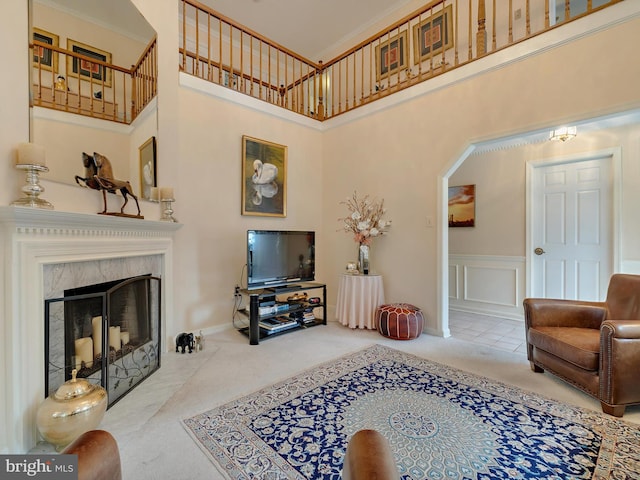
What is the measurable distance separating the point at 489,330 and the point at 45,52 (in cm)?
486

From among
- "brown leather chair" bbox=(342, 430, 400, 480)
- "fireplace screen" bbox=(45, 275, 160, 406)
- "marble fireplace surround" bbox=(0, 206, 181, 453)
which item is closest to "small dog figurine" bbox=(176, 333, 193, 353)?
"fireplace screen" bbox=(45, 275, 160, 406)

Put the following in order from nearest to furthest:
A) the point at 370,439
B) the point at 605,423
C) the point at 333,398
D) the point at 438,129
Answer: the point at 370,439, the point at 605,423, the point at 333,398, the point at 438,129

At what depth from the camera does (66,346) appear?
1.89 meters

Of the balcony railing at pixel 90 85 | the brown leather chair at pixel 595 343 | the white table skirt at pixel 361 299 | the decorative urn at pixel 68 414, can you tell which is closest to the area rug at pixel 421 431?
the brown leather chair at pixel 595 343

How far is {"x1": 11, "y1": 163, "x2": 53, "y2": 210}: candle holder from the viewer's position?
1600 mm

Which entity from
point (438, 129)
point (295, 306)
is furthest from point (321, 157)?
point (295, 306)

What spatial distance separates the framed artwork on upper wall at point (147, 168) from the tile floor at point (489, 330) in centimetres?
367

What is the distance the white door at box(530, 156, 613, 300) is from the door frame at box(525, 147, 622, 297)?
0.12 ft

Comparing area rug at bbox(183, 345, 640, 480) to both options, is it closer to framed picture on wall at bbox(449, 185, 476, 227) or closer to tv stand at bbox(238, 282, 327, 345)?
tv stand at bbox(238, 282, 327, 345)

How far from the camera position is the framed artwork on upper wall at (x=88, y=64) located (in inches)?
77.1

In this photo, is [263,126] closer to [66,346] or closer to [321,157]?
[321,157]

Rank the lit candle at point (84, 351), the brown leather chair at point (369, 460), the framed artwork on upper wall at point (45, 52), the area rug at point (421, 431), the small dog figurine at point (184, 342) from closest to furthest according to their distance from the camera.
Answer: the brown leather chair at point (369, 460) < the area rug at point (421, 431) < the framed artwork on upper wall at point (45, 52) < the lit candle at point (84, 351) < the small dog figurine at point (184, 342)

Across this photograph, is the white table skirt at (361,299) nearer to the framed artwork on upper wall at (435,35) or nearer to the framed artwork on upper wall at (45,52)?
the framed artwork on upper wall at (435,35)

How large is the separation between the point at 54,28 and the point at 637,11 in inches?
164
